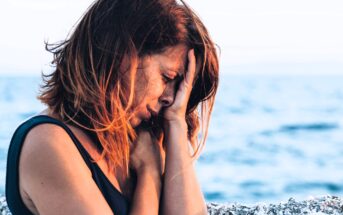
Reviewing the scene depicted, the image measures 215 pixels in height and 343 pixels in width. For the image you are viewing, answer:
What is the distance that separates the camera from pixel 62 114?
2492mm

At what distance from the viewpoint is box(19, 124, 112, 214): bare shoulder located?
2.32m

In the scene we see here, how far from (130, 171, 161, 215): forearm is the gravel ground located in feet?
1.06

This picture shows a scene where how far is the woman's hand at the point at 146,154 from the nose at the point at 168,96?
0.60ft

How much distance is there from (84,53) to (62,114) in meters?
Result: 0.24

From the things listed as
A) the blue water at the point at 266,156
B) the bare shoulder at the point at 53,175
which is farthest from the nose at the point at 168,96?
the blue water at the point at 266,156

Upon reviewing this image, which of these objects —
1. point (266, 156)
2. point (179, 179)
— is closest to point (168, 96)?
point (179, 179)

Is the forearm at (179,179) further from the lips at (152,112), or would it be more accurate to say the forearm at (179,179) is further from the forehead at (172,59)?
the forehead at (172,59)

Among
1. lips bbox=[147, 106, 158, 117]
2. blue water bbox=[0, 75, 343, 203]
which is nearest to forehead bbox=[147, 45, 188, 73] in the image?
lips bbox=[147, 106, 158, 117]

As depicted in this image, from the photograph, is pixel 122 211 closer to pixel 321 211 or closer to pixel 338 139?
pixel 321 211

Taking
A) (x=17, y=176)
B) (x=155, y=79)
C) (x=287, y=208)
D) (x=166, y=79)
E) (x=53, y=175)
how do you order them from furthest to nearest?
(x=287, y=208) < (x=166, y=79) < (x=155, y=79) < (x=17, y=176) < (x=53, y=175)

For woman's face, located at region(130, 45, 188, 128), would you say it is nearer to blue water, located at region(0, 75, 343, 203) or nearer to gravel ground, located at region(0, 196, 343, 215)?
gravel ground, located at region(0, 196, 343, 215)

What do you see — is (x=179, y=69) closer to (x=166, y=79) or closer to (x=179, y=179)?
(x=166, y=79)

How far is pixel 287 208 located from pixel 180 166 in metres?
0.52

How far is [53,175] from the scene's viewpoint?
233cm
